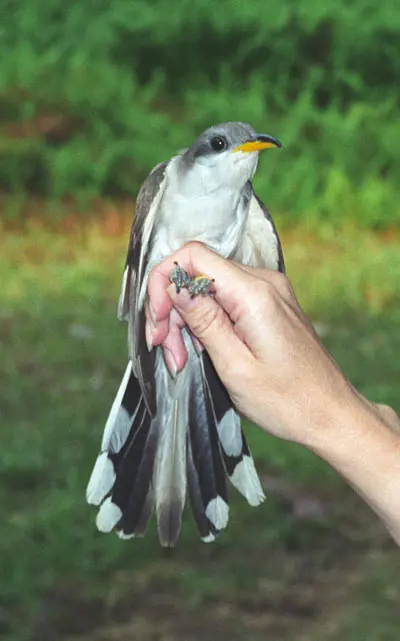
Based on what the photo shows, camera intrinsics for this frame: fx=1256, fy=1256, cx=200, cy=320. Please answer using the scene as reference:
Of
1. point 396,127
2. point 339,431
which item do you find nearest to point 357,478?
point 339,431

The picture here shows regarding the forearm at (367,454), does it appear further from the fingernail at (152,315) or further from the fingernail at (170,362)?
the fingernail at (170,362)

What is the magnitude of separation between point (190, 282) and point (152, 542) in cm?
235

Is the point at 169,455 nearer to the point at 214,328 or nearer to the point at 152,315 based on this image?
the point at 152,315

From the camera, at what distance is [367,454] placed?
233 cm

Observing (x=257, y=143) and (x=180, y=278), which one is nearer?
(x=180, y=278)

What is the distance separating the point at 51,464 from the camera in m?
5.45

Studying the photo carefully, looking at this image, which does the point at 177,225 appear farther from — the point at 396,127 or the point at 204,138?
the point at 396,127

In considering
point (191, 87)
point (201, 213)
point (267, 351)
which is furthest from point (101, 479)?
point (191, 87)

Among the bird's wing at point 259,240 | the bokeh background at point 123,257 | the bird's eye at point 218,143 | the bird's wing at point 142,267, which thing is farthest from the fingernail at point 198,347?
the bokeh background at point 123,257

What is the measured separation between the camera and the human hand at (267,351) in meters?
2.42

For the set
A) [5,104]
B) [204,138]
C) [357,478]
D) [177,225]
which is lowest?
[5,104]

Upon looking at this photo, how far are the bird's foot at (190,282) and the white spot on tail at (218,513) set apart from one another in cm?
81

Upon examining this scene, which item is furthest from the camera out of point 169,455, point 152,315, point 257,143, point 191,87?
point 191,87

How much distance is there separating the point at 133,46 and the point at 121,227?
7.18ft
